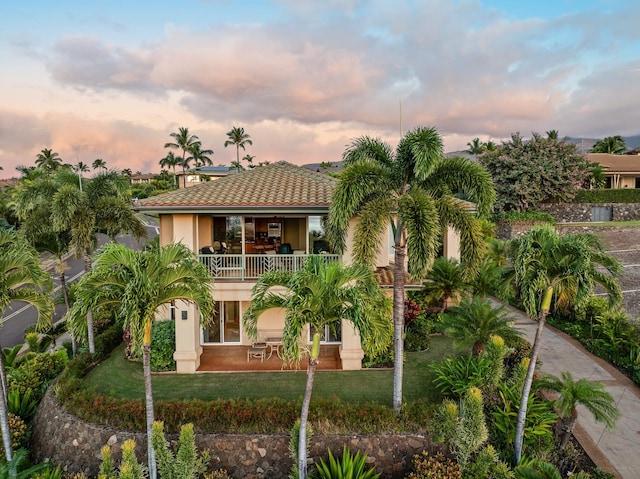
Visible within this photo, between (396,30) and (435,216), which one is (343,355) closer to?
(435,216)

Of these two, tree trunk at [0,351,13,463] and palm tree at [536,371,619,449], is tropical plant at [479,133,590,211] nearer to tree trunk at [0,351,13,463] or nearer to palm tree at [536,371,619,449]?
palm tree at [536,371,619,449]

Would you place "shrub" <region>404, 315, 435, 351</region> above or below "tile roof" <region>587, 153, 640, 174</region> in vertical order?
below

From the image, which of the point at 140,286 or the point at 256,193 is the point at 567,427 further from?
the point at 256,193

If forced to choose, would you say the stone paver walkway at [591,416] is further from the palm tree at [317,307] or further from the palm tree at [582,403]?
the palm tree at [317,307]

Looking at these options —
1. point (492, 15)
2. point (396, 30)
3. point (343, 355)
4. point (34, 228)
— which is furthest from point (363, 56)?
point (34, 228)

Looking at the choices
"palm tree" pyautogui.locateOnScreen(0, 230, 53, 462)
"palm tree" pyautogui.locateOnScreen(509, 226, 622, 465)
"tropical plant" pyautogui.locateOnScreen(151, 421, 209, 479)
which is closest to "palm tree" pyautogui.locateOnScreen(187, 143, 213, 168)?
"palm tree" pyautogui.locateOnScreen(0, 230, 53, 462)

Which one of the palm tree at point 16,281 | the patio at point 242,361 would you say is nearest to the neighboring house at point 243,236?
the patio at point 242,361
